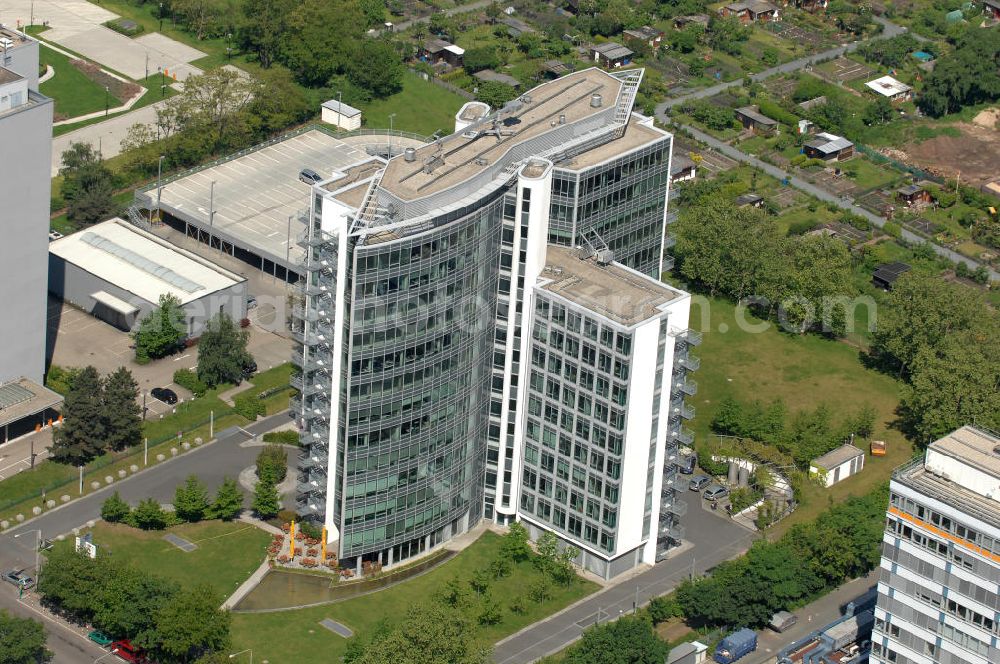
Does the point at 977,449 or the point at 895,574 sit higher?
the point at 977,449

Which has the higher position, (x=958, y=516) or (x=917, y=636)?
(x=958, y=516)

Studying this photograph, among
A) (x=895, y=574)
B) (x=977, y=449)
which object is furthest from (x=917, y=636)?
(x=977, y=449)

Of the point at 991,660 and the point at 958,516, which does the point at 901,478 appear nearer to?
the point at 958,516

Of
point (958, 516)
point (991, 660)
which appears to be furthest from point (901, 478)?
point (991, 660)

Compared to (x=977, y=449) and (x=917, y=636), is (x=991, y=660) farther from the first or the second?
(x=977, y=449)
